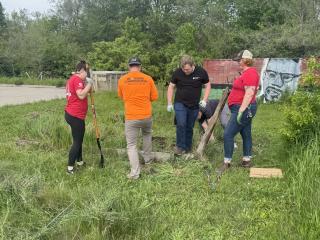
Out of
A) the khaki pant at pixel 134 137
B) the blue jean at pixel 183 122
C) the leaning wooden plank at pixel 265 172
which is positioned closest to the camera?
the leaning wooden plank at pixel 265 172

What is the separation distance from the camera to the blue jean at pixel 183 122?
7309 millimetres

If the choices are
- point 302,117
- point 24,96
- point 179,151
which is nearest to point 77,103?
point 179,151

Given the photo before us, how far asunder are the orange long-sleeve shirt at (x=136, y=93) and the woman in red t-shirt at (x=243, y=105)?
4.05 feet

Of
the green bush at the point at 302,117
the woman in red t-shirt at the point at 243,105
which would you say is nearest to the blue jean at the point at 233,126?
the woman in red t-shirt at the point at 243,105

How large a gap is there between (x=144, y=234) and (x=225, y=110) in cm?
469

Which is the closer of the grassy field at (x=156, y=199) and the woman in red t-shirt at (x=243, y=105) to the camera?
the grassy field at (x=156, y=199)

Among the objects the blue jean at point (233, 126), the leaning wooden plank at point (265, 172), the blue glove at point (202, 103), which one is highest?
the blue glove at point (202, 103)

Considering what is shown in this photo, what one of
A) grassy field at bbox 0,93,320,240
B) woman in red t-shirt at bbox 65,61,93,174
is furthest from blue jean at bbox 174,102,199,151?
woman in red t-shirt at bbox 65,61,93,174

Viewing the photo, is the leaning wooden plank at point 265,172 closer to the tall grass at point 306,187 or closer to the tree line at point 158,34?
the tall grass at point 306,187

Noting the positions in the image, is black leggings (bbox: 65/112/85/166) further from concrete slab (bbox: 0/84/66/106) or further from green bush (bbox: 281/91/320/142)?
concrete slab (bbox: 0/84/66/106)

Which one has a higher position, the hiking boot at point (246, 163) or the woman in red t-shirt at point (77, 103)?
the woman in red t-shirt at point (77, 103)

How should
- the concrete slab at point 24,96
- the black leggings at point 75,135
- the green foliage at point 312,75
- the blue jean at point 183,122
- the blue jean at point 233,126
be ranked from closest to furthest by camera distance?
1. the green foliage at point 312,75
2. the black leggings at point 75,135
3. the blue jean at point 233,126
4. the blue jean at point 183,122
5. the concrete slab at point 24,96

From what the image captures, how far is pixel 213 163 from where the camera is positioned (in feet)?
22.7

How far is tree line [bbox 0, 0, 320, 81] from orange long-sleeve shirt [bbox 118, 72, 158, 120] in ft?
51.0
